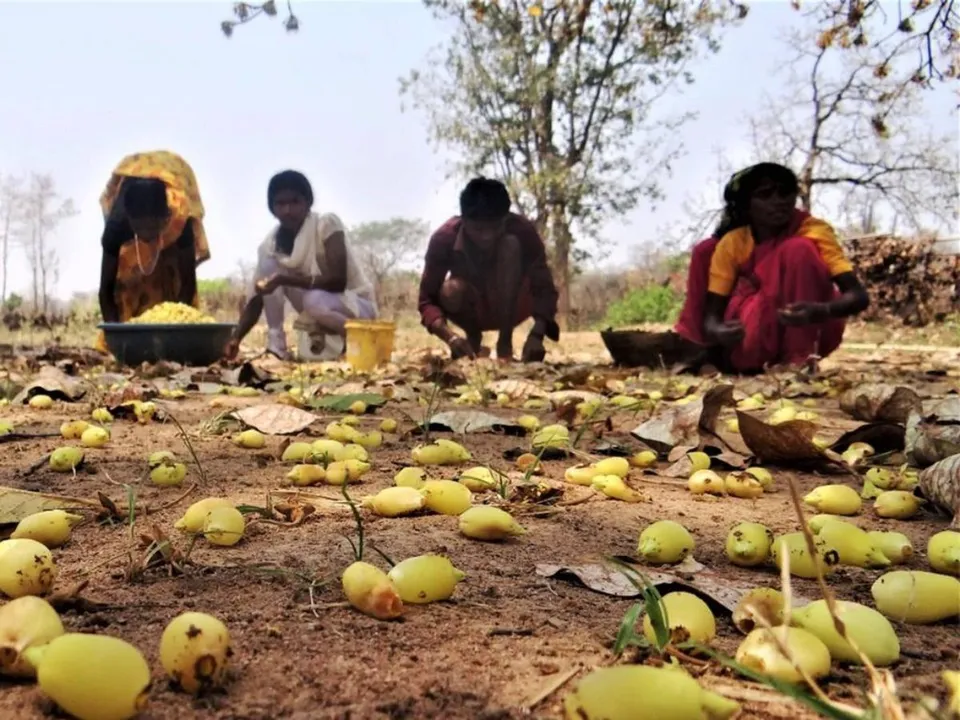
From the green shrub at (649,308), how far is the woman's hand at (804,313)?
11.1 m

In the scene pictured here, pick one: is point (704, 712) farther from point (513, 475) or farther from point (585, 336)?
point (585, 336)

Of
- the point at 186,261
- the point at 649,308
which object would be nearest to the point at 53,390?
the point at 186,261

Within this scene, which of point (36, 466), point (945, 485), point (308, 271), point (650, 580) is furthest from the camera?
point (308, 271)

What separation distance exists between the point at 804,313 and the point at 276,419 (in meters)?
3.65

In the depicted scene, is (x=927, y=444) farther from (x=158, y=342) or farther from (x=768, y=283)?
(x=158, y=342)

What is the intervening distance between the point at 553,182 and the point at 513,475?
48.2ft

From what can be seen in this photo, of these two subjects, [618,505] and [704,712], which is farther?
[618,505]

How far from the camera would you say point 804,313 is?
5.23 metres

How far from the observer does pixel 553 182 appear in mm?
16188

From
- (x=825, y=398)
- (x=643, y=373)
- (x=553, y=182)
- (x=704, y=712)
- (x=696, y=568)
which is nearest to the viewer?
(x=704, y=712)

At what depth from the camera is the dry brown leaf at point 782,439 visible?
6.92ft

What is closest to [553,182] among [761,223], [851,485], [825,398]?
[761,223]

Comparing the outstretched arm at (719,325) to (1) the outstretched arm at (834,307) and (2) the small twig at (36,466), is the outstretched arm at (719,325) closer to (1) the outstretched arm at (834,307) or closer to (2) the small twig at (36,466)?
(1) the outstretched arm at (834,307)

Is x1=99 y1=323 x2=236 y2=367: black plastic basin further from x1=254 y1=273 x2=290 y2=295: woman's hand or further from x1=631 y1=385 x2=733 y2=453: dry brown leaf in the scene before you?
x1=631 y1=385 x2=733 y2=453: dry brown leaf
